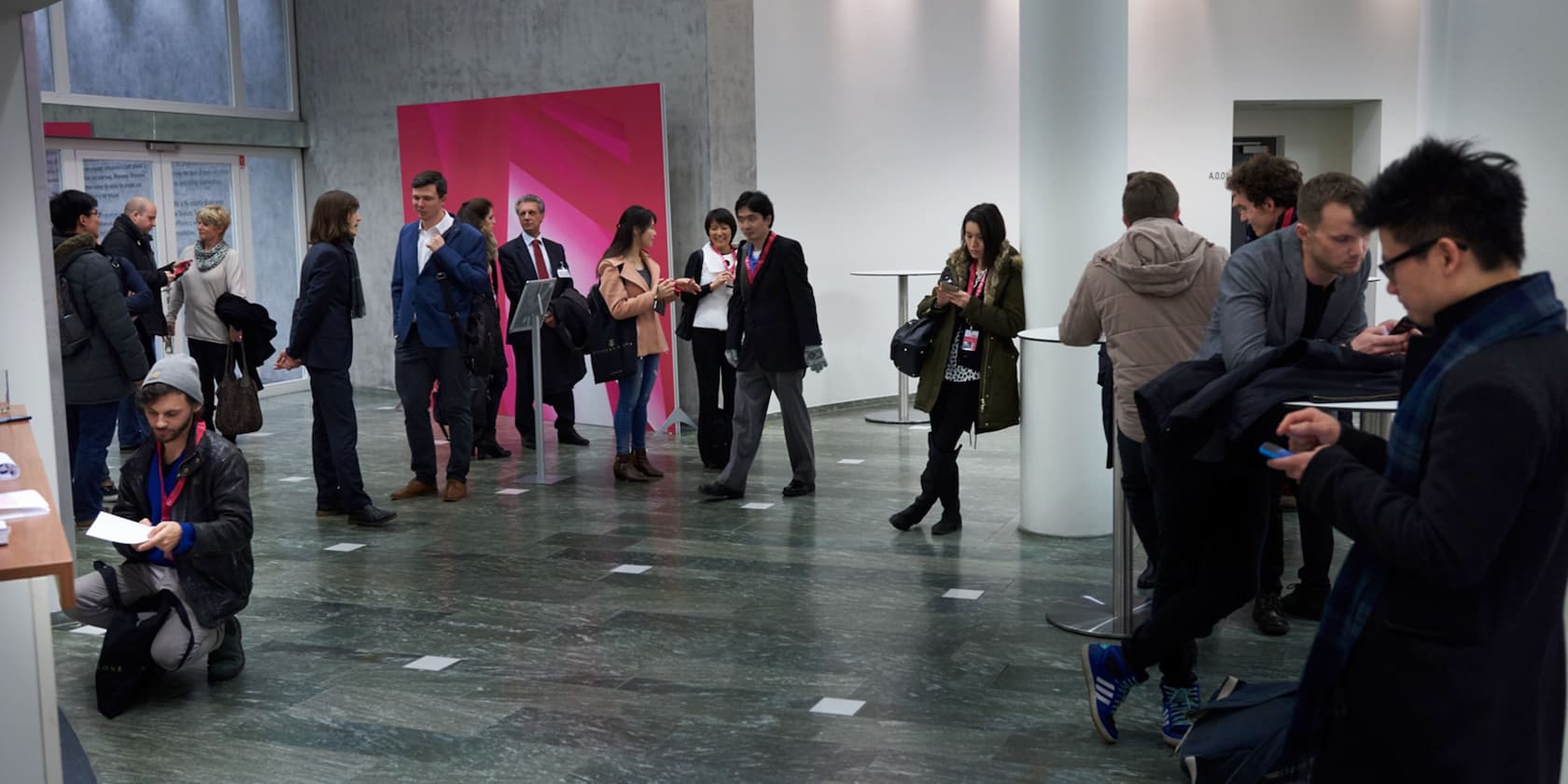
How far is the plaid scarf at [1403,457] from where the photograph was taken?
2107 mm

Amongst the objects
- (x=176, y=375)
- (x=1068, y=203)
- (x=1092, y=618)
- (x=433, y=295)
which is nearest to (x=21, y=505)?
(x=176, y=375)

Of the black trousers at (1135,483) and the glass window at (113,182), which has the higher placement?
the glass window at (113,182)

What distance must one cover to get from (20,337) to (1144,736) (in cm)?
408

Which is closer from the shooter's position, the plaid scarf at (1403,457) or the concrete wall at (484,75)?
the plaid scarf at (1403,457)

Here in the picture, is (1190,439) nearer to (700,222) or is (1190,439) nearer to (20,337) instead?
(20,337)

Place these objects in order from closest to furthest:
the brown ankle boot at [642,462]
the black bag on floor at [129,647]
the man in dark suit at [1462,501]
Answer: the man in dark suit at [1462,501]
the black bag on floor at [129,647]
the brown ankle boot at [642,462]

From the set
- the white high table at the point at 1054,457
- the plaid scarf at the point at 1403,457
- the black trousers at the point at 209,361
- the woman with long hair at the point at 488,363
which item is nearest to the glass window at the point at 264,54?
the black trousers at the point at 209,361

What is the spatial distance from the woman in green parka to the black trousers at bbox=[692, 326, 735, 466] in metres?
2.06

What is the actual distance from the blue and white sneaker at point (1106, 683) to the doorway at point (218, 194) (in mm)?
9147

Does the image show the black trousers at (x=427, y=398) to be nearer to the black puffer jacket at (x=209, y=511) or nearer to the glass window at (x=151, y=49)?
the black puffer jacket at (x=209, y=511)

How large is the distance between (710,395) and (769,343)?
1.13 metres

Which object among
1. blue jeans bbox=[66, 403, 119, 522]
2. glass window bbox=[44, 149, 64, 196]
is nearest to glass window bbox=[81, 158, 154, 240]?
glass window bbox=[44, 149, 64, 196]

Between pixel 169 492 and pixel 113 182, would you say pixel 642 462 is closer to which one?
pixel 169 492

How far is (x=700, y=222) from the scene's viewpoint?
10.1 m
